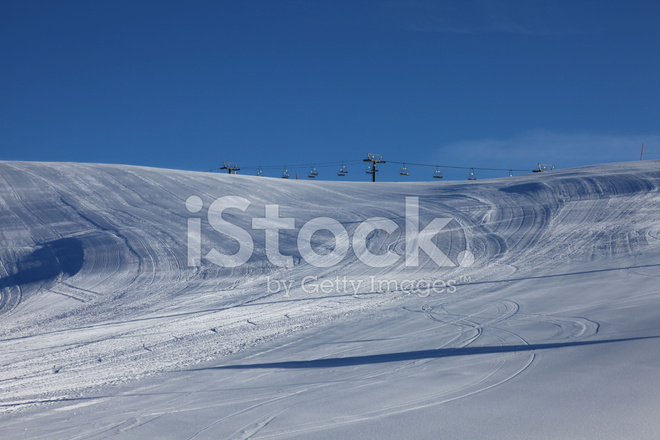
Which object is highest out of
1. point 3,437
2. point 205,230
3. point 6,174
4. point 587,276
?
point 6,174

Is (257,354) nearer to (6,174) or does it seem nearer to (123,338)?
(123,338)

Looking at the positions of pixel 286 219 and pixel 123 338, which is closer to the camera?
pixel 123 338

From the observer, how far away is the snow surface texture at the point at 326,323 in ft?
12.0

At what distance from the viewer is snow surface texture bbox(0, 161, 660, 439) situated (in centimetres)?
366

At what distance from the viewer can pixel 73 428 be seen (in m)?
3.73

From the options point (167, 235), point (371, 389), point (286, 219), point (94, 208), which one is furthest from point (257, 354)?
point (94, 208)

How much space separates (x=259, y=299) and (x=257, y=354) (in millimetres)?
3082

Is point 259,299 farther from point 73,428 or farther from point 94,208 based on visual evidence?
point 94,208

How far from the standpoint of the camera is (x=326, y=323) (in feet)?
23.0

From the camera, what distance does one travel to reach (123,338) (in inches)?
263

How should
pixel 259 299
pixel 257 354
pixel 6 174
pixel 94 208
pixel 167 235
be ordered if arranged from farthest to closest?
pixel 6 174 → pixel 94 208 → pixel 167 235 → pixel 259 299 → pixel 257 354

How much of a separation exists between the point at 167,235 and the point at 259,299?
4422mm

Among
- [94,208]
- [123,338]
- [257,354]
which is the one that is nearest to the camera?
[257,354]

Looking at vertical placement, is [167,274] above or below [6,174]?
below
